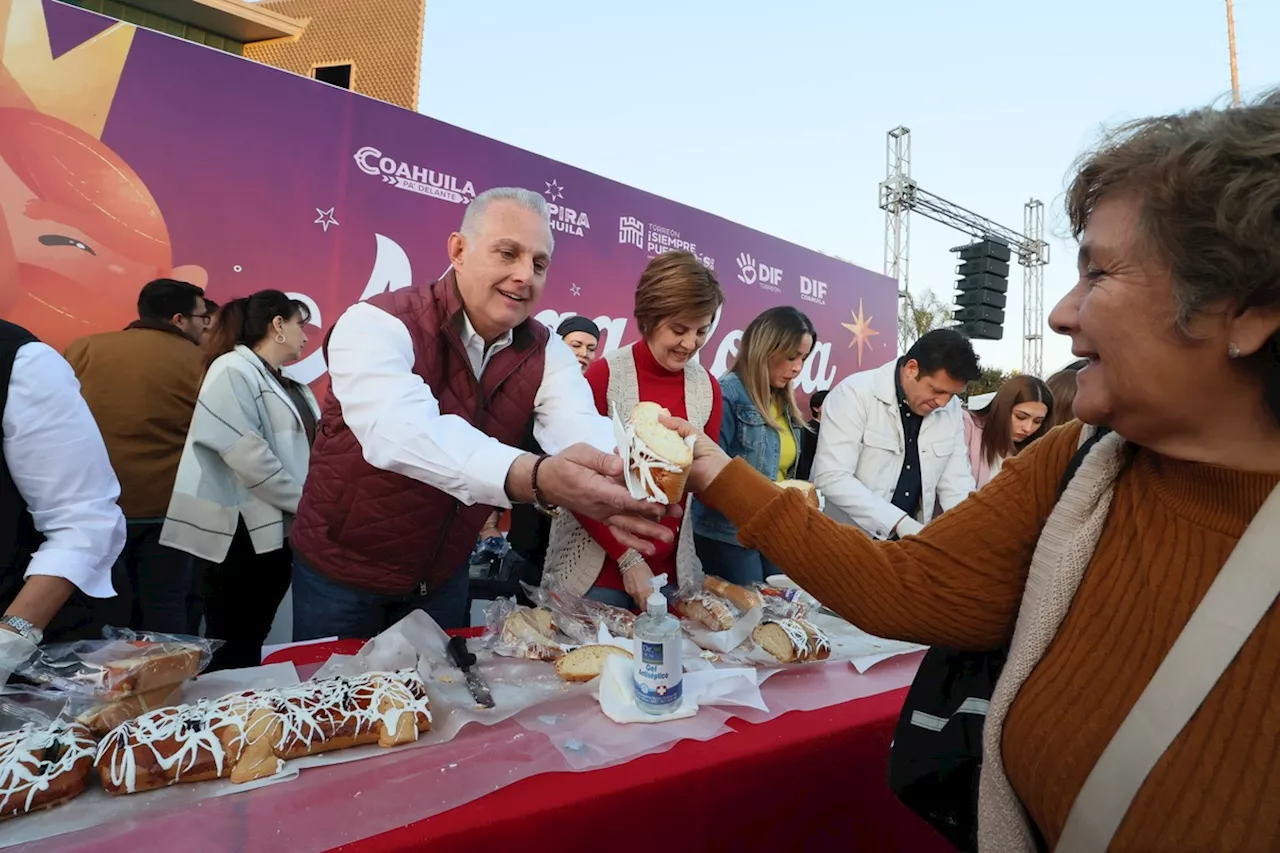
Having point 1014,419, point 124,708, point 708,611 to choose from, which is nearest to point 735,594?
point 708,611

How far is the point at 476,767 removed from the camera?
1332 mm

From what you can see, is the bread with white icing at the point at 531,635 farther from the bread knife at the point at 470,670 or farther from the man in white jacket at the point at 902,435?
the man in white jacket at the point at 902,435

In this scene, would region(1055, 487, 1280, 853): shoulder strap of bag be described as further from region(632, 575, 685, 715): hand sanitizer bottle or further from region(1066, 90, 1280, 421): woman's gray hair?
region(632, 575, 685, 715): hand sanitizer bottle

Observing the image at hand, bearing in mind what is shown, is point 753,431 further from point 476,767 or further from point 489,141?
point 489,141

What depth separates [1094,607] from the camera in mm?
1103

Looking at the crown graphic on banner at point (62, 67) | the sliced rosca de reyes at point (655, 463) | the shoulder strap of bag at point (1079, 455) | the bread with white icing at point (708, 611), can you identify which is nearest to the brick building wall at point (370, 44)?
the crown graphic on banner at point (62, 67)

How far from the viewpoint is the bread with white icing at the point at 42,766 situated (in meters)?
1.14

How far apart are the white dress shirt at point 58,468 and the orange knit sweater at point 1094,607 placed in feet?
5.07

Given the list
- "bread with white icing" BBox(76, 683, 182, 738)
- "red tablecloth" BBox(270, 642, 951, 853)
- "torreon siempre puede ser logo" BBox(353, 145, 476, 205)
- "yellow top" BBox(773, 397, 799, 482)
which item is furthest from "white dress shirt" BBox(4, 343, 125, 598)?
"torreon siempre puede ser logo" BBox(353, 145, 476, 205)

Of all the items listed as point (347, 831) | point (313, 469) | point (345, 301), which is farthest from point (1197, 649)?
point (345, 301)

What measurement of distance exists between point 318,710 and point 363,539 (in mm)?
740

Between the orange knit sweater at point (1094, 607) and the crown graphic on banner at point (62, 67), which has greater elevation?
the crown graphic on banner at point (62, 67)

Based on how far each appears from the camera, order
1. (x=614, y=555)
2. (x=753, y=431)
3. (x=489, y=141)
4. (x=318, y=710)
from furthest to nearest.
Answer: (x=489, y=141) < (x=753, y=431) < (x=614, y=555) < (x=318, y=710)

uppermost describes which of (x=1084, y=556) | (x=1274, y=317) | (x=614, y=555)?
(x=1274, y=317)
